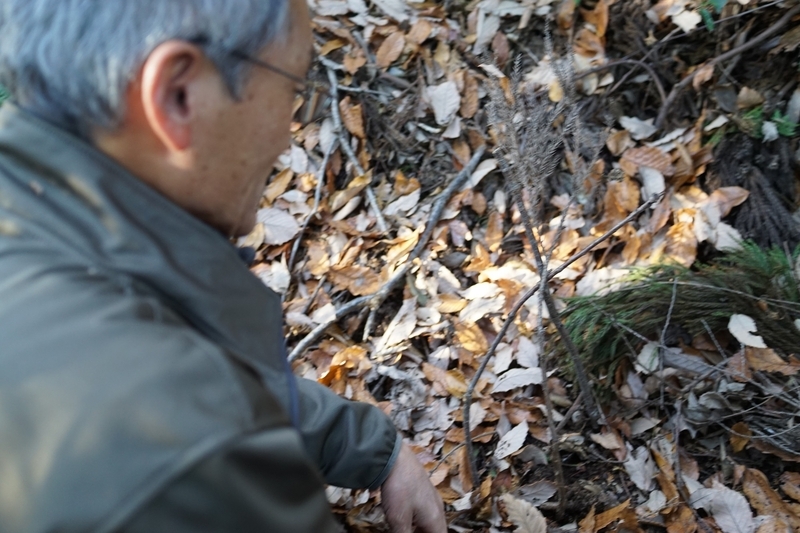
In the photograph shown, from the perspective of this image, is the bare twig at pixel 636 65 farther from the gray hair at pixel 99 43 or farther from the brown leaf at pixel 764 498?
the gray hair at pixel 99 43

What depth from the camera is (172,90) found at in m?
0.97

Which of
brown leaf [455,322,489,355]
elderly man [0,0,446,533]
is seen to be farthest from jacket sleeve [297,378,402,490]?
brown leaf [455,322,489,355]

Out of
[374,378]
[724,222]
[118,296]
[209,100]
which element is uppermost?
[209,100]

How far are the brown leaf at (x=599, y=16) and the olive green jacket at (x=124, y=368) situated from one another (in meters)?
2.63

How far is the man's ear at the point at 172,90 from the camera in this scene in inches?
36.7

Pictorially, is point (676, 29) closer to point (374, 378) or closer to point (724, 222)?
point (724, 222)

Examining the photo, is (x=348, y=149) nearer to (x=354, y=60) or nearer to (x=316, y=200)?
(x=316, y=200)

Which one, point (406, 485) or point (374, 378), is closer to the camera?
point (406, 485)

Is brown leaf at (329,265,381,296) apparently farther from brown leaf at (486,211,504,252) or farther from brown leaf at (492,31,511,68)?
brown leaf at (492,31,511,68)

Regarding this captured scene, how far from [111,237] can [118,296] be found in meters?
0.11

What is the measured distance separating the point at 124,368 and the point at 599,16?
2997 millimetres

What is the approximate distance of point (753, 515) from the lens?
202 cm

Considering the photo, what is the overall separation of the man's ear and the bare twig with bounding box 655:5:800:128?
8.35ft

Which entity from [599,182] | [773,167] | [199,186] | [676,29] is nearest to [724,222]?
[773,167]
